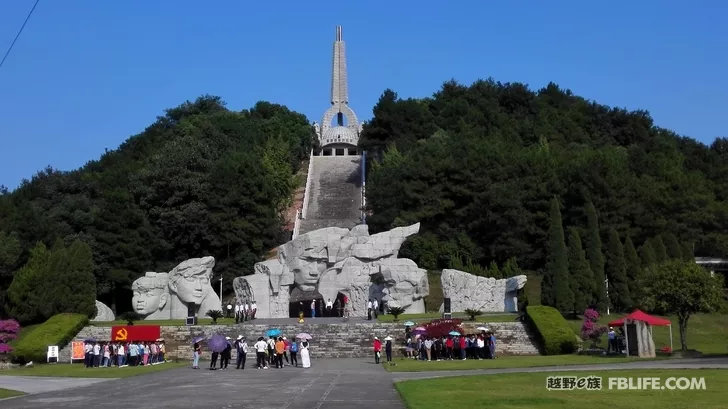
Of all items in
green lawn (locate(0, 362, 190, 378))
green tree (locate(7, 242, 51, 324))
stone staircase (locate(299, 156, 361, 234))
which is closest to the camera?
green lawn (locate(0, 362, 190, 378))

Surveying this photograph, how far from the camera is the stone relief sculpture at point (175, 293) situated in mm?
45719

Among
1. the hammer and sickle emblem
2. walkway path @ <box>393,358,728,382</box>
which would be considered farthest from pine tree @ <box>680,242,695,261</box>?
the hammer and sickle emblem

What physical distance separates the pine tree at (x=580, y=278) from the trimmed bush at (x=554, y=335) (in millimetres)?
7640

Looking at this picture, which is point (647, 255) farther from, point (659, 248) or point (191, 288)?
point (191, 288)

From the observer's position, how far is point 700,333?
133 ft

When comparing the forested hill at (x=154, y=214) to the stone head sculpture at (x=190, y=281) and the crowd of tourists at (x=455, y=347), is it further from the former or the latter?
the crowd of tourists at (x=455, y=347)

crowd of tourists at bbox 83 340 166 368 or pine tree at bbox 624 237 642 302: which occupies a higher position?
pine tree at bbox 624 237 642 302

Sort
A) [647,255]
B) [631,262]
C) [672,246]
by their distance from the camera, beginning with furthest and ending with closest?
[672,246] < [647,255] < [631,262]

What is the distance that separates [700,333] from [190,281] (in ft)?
85.2

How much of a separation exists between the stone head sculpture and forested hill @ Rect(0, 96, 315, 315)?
39.4ft

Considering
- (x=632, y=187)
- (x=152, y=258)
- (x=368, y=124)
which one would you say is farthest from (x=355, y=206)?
(x=632, y=187)

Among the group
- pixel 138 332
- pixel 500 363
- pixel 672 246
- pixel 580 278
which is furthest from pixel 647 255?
pixel 138 332

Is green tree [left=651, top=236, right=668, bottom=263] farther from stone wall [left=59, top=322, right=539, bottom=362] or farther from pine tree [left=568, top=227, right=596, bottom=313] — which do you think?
stone wall [left=59, top=322, right=539, bottom=362]

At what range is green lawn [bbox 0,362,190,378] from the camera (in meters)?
28.2
